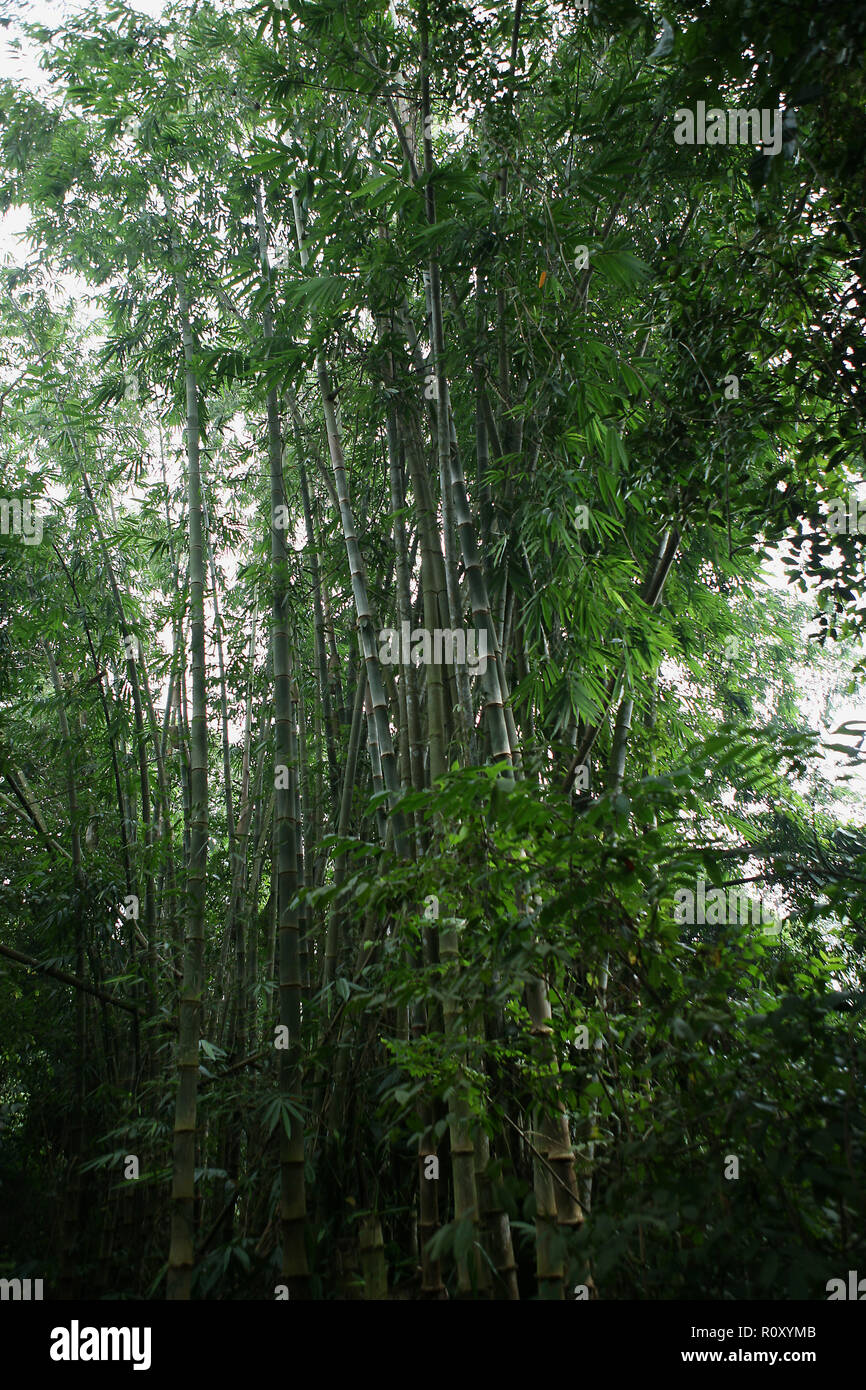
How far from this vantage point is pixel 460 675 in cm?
246

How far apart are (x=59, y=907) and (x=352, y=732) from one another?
4.38 ft

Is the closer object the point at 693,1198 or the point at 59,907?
the point at 693,1198

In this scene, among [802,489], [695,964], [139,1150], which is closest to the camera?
[695,964]

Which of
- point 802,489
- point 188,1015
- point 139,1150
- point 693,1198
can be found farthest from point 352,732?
point 693,1198

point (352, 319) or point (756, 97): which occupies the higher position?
point (352, 319)

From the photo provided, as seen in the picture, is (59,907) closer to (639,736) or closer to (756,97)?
(639,736)

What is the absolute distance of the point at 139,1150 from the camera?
127 inches

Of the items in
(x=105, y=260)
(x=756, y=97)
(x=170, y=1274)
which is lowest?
(x=170, y=1274)

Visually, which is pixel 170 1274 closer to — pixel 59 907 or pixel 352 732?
pixel 59 907

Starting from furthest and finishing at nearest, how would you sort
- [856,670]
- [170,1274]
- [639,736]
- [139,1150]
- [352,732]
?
1. [352,732]
2. [139,1150]
3. [639,736]
4. [170,1274]
5. [856,670]

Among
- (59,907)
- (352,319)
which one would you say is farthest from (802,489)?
(59,907)

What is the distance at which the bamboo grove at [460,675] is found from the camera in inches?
55.5

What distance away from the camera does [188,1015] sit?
2652 millimetres

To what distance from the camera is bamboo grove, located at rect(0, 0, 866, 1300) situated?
4.63 feet
